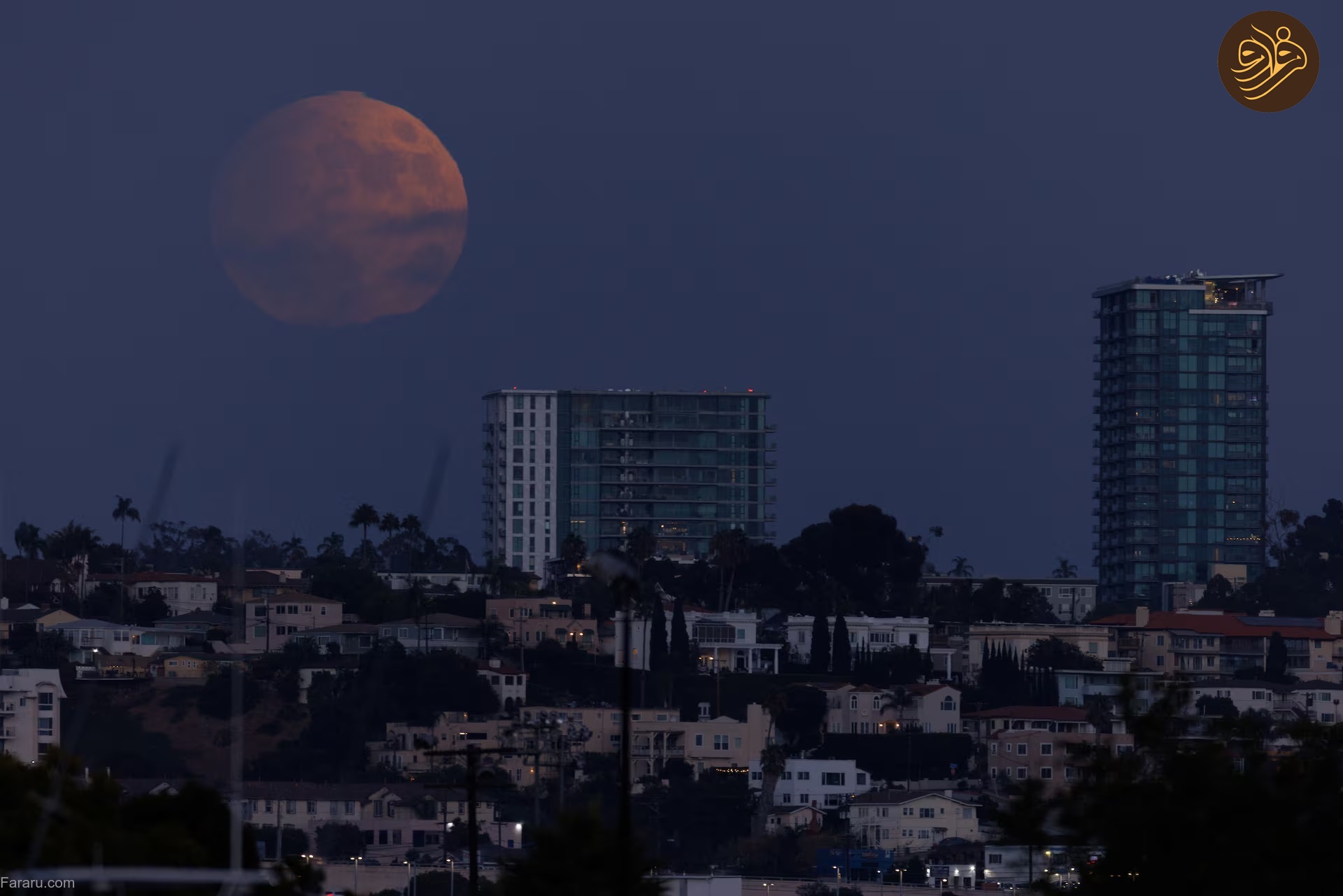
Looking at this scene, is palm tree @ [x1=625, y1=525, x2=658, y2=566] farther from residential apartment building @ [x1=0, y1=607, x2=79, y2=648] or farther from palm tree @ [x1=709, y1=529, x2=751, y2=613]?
residential apartment building @ [x1=0, y1=607, x2=79, y2=648]

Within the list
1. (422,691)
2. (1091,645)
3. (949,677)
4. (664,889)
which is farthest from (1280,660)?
(664,889)

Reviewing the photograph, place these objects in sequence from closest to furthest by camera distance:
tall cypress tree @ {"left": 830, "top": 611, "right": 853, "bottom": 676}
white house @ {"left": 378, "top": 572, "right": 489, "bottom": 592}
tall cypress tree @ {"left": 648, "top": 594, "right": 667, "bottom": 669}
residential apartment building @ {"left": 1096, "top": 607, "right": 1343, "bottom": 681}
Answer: tall cypress tree @ {"left": 648, "top": 594, "right": 667, "bottom": 669} → tall cypress tree @ {"left": 830, "top": 611, "right": 853, "bottom": 676} → residential apartment building @ {"left": 1096, "top": 607, "right": 1343, "bottom": 681} → white house @ {"left": 378, "top": 572, "right": 489, "bottom": 592}

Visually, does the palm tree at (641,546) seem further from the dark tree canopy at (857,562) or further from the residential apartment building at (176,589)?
the residential apartment building at (176,589)

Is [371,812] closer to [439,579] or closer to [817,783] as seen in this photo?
[817,783]

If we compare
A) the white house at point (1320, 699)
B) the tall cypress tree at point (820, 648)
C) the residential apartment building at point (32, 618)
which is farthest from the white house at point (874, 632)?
the residential apartment building at point (32, 618)

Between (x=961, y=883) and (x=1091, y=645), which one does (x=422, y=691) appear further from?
(x=1091, y=645)

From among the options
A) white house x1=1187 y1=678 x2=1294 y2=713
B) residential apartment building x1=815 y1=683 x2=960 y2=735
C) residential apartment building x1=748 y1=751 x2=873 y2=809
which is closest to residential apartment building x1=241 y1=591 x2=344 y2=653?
residential apartment building x1=815 y1=683 x2=960 y2=735
